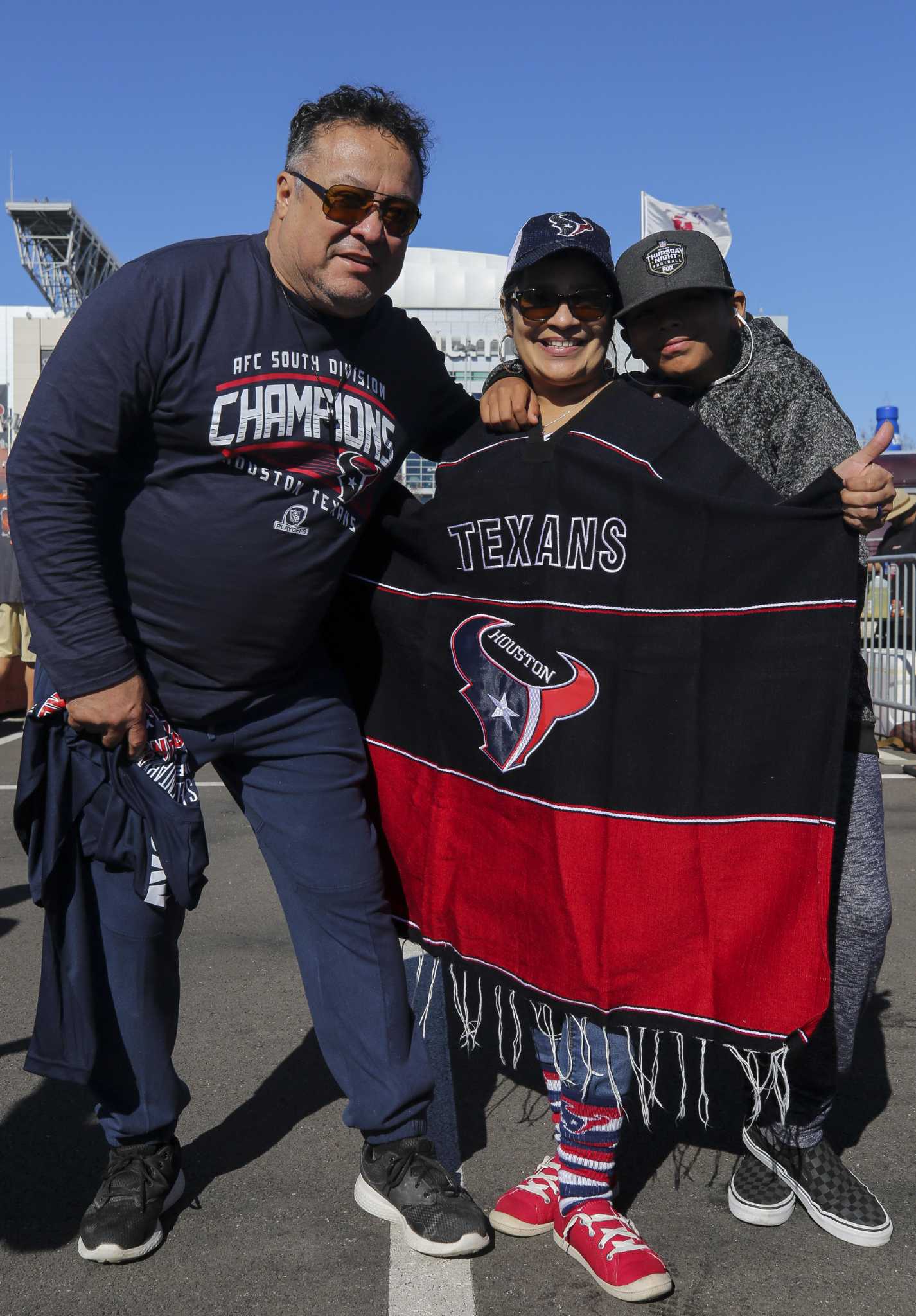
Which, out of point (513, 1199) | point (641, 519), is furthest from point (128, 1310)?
point (641, 519)

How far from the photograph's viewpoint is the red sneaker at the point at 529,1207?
2980 mm

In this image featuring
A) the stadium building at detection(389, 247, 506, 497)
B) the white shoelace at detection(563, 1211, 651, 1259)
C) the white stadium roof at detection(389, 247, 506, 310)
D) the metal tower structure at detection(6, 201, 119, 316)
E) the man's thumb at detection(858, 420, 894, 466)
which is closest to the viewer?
the man's thumb at detection(858, 420, 894, 466)

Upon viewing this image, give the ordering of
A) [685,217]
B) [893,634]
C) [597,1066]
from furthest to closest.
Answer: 1. [685,217]
2. [893,634]
3. [597,1066]

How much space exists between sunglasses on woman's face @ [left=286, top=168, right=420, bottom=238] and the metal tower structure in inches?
3861

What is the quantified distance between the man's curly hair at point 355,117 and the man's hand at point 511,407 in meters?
0.54

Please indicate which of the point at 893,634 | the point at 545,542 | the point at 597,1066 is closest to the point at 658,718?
the point at 545,542

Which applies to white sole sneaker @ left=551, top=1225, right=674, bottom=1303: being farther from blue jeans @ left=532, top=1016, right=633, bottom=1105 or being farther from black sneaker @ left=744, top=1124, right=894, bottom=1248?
black sneaker @ left=744, top=1124, right=894, bottom=1248

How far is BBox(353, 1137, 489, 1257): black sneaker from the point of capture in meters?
2.87

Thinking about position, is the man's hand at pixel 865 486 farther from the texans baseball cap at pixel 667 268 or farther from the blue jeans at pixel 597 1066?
the blue jeans at pixel 597 1066

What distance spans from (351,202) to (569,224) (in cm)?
50

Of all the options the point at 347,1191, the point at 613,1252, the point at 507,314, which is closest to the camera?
the point at 613,1252

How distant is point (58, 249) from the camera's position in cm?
9850

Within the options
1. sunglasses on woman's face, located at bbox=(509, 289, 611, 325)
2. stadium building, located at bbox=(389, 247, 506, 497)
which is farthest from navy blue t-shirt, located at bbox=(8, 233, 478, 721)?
stadium building, located at bbox=(389, 247, 506, 497)

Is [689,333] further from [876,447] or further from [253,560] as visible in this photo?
[253,560]
